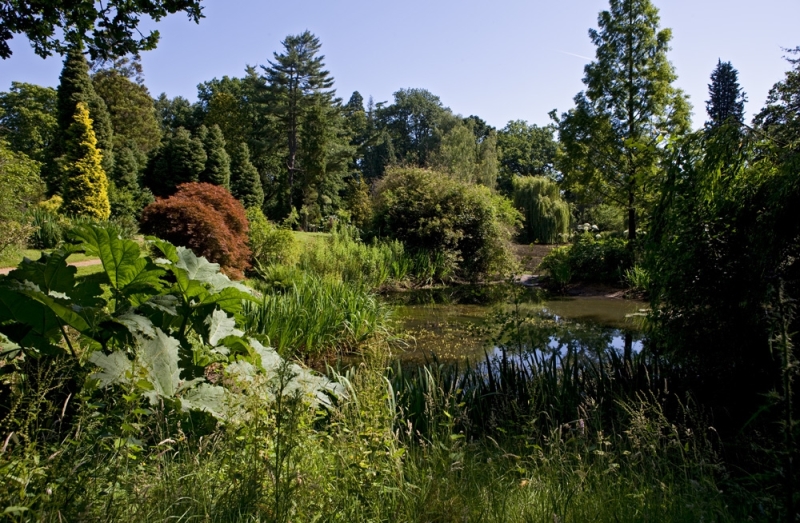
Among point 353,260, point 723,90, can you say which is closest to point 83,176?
point 353,260

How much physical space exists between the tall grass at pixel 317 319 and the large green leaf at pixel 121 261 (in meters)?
2.36

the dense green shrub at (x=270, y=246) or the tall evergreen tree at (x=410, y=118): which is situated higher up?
the tall evergreen tree at (x=410, y=118)

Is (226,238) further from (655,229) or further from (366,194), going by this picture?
(366,194)

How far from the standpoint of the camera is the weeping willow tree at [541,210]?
25.2 m

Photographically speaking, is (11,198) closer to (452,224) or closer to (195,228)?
(195,228)

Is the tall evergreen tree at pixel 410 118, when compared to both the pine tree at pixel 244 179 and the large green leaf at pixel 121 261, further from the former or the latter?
the large green leaf at pixel 121 261

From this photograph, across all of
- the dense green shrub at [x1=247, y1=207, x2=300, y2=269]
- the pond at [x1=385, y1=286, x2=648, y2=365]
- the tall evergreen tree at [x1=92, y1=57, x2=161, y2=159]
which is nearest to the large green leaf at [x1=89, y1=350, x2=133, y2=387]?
the pond at [x1=385, y1=286, x2=648, y2=365]

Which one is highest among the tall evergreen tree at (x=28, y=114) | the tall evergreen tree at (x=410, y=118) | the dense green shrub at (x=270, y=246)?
the tall evergreen tree at (x=410, y=118)

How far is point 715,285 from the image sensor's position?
132 inches

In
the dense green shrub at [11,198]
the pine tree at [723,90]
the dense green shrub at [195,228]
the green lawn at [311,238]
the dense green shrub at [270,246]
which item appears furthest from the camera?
the pine tree at [723,90]

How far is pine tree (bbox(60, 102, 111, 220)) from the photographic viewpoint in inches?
669

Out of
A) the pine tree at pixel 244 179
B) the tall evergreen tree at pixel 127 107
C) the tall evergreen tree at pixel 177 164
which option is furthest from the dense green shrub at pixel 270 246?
the tall evergreen tree at pixel 127 107

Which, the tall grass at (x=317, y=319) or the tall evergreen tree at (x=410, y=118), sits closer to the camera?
the tall grass at (x=317, y=319)

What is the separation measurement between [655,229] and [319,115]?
27732 mm
